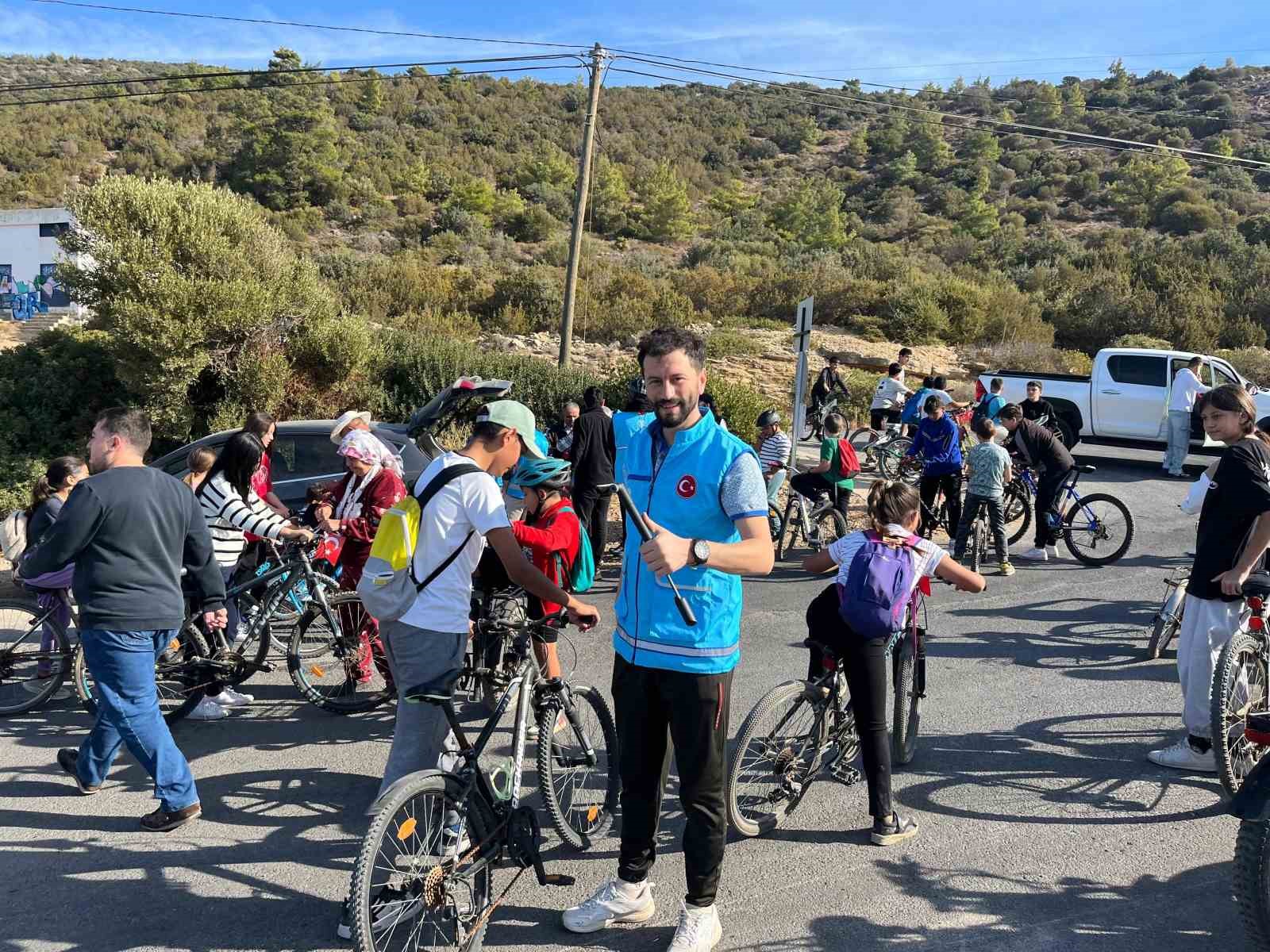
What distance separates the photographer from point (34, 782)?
16.8ft

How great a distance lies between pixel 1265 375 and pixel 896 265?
13395 mm

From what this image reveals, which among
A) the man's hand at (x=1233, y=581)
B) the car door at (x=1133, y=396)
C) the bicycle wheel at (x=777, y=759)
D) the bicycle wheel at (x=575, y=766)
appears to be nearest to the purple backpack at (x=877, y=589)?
the bicycle wheel at (x=777, y=759)

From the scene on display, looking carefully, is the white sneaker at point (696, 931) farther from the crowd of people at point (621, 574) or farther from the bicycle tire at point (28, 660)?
the bicycle tire at point (28, 660)

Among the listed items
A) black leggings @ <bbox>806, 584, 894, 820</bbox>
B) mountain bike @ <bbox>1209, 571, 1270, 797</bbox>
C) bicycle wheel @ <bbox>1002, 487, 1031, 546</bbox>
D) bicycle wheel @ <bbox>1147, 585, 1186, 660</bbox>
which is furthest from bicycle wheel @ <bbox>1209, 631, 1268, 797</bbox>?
bicycle wheel @ <bbox>1002, 487, 1031, 546</bbox>

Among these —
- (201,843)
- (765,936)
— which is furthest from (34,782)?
(765,936)

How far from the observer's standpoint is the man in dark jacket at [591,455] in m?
9.27

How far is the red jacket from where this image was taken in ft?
16.8

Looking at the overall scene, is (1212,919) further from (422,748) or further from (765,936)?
(422,748)

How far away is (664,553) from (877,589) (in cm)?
170

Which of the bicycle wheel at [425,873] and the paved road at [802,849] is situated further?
the paved road at [802,849]

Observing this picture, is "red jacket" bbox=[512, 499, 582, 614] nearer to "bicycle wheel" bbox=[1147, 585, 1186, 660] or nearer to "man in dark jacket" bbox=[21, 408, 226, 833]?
"man in dark jacket" bbox=[21, 408, 226, 833]

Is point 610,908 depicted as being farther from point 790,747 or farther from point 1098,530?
point 1098,530

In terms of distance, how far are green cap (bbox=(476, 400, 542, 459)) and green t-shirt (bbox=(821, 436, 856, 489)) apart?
6790mm

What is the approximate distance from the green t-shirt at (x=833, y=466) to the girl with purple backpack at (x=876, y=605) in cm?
582
